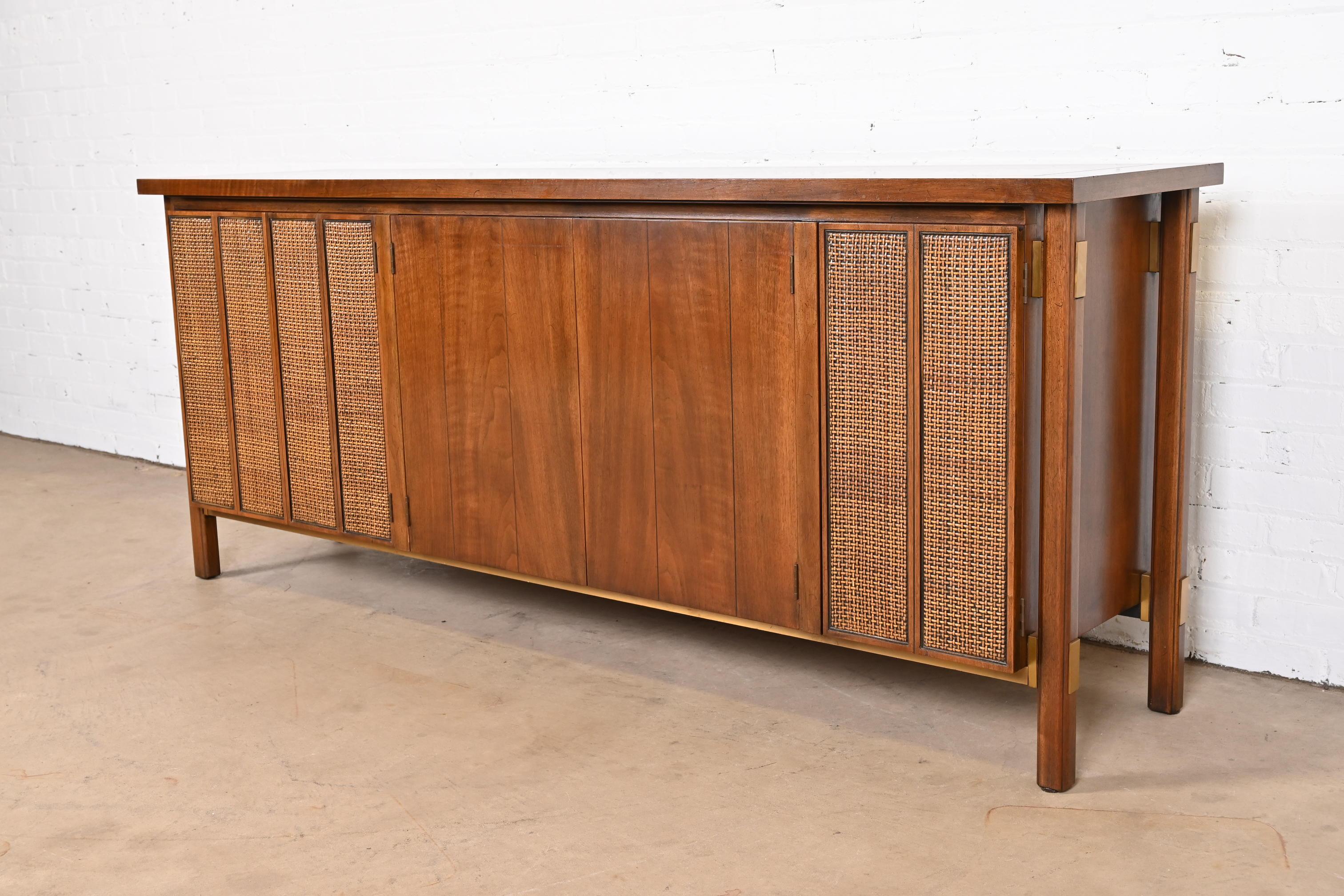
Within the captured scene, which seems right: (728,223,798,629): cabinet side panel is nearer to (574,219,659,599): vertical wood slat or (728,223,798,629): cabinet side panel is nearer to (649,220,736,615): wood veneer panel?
(649,220,736,615): wood veneer panel

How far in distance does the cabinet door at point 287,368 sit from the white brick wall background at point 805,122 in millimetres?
897

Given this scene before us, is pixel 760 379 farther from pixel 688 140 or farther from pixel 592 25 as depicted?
pixel 592 25

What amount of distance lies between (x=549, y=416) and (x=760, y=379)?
1.72ft

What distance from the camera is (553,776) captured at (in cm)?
234

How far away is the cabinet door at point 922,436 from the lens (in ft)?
7.15

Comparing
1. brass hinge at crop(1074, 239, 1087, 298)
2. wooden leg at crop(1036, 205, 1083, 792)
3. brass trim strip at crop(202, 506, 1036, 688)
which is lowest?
brass trim strip at crop(202, 506, 1036, 688)

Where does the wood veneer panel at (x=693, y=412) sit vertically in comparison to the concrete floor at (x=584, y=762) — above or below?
above

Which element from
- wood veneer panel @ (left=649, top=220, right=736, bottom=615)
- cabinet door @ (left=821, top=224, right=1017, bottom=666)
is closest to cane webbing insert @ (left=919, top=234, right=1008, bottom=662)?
cabinet door @ (left=821, top=224, right=1017, bottom=666)

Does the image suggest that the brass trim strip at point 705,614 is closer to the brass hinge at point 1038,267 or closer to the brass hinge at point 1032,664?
the brass hinge at point 1032,664

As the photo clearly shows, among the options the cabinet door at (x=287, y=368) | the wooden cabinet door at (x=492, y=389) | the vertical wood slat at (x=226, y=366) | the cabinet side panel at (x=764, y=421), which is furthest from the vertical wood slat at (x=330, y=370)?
the cabinet side panel at (x=764, y=421)

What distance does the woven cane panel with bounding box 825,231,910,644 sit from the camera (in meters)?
2.27

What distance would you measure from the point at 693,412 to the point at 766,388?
0.59ft

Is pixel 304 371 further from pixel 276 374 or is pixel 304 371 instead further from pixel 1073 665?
pixel 1073 665

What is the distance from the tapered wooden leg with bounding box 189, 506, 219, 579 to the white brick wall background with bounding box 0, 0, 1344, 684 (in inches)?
48.0
